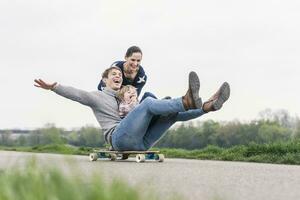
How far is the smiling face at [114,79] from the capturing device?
7879 mm

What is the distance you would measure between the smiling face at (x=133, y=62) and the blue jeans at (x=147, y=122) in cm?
69

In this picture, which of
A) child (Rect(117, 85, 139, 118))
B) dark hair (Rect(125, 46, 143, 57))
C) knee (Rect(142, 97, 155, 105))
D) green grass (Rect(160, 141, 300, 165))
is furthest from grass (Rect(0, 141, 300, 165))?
knee (Rect(142, 97, 155, 105))

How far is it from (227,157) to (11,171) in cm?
586

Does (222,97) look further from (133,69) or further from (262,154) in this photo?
(262,154)

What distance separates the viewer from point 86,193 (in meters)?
2.99

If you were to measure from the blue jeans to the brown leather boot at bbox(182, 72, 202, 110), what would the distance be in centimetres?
6

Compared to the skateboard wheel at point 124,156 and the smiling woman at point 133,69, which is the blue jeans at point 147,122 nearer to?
the skateboard wheel at point 124,156

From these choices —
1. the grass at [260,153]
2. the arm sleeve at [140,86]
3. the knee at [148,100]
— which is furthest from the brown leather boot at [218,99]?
the grass at [260,153]

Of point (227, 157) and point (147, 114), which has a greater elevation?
point (147, 114)

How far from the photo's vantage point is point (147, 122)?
7203 mm

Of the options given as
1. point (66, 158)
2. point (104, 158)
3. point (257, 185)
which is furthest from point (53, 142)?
point (104, 158)

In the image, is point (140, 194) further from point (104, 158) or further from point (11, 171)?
point (104, 158)

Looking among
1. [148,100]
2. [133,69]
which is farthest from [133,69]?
[148,100]

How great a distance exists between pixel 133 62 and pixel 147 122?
0.93 meters
